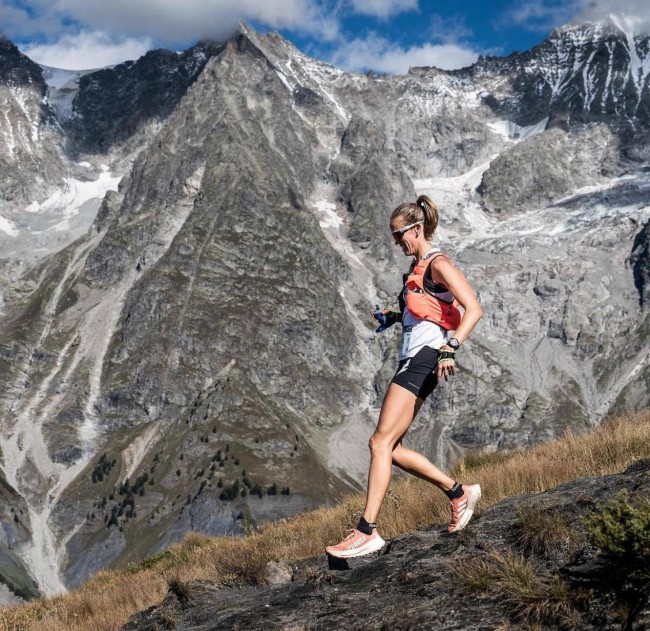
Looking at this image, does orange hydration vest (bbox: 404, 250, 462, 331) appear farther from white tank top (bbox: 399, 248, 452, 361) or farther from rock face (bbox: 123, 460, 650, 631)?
rock face (bbox: 123, 460, 650, 631)

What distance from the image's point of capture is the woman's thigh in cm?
863

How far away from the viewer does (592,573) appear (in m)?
5.62

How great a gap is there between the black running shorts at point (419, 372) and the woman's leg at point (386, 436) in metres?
0.08

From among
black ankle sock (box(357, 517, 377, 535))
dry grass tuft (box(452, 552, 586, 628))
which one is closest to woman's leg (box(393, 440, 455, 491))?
black ankle sock (box(357, 517, 377, 535))

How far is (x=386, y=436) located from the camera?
8.70 metres

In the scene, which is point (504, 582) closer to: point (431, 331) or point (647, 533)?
point (647, 533)

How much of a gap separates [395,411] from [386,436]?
1.09 feet

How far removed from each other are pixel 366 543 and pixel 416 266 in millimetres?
3406

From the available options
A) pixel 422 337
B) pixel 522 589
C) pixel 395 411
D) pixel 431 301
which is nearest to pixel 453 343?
pixel 422 337

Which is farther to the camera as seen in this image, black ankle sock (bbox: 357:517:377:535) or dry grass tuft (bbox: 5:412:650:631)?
dry grass tuft (bbox: 5:412:650:631)

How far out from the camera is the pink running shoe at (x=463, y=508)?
8.50m

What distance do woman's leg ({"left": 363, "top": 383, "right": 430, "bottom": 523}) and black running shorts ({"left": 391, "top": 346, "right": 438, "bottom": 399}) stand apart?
8 cm

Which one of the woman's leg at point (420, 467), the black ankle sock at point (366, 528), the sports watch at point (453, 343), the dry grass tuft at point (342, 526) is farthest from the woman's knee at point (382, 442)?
the dry grass tuft at point (342, 526)

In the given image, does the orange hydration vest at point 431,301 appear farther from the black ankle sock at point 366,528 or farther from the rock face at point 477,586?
the black ankle sock at point 366,528
